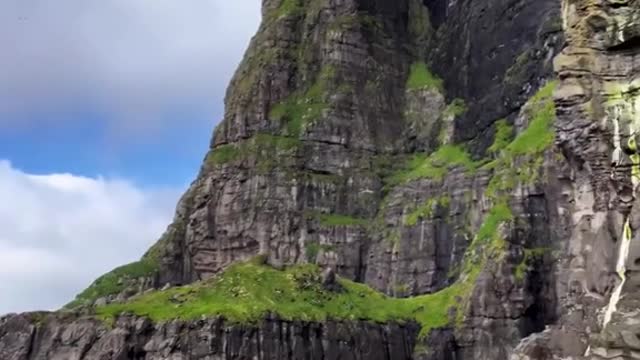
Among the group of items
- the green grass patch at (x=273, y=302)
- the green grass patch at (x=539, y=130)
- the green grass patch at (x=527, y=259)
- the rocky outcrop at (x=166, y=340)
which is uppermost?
the green grass patch at (x=539, y=130)

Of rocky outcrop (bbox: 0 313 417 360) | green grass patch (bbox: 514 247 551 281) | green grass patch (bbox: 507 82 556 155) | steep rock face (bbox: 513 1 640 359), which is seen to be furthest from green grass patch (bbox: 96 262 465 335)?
steep rock face (bbox: 513 1 640 359)

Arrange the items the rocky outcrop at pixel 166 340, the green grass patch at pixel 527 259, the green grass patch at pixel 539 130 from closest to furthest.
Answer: the rocky outcrop at pixel 166 340, the green grass patch at pixel 527 259, the green grass patch at pixel 539 130

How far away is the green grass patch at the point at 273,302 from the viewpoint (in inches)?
6181

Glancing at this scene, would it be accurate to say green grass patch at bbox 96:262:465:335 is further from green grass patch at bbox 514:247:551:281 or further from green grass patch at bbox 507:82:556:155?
green grass patch at bbox 507:82:556:155

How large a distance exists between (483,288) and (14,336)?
76.4 metres

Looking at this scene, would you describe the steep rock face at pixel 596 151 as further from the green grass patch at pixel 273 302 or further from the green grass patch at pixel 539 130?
the green grass patch at pixel 539 130

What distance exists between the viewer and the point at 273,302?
162375 millimetres

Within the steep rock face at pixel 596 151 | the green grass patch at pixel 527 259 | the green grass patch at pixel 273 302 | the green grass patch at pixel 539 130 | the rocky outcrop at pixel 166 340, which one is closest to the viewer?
the steep rock face at pixel 596 151

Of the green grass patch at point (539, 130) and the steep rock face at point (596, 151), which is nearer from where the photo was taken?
the steep rock face at point (596, 151)

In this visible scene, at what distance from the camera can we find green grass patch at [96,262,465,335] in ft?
515

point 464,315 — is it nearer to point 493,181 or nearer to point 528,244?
point 528,244

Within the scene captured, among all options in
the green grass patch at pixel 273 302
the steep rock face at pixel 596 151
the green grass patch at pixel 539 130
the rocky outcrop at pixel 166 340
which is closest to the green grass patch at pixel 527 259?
the green grass patch at pixel 273 302

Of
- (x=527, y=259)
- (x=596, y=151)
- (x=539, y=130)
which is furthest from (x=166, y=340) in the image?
(x=596, y=151)

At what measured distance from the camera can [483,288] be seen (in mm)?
171250
